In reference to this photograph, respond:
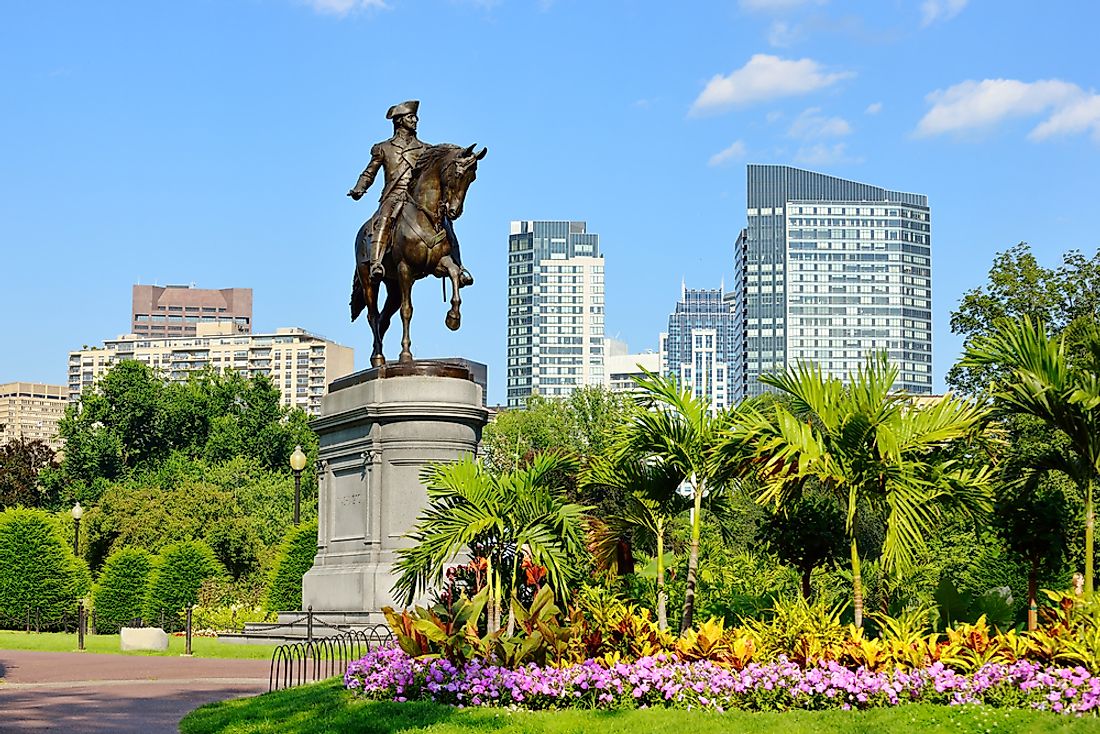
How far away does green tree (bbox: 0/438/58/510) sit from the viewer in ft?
252

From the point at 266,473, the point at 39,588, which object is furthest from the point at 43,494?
the point at 39,588

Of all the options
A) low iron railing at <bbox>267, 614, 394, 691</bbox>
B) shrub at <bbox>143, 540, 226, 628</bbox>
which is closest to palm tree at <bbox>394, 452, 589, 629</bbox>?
low iron railing at <bbox>267, 614, 394, 691</bbox>

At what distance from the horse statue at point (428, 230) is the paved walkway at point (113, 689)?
20.9 ft

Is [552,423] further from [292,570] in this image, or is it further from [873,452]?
[873,452]

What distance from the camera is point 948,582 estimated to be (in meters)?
16.3

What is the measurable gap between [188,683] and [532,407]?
6000 centimetres

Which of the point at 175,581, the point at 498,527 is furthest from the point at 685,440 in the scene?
the point at 175,581

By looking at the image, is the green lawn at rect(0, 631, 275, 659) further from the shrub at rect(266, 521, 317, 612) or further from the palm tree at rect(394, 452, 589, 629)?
the palm tree at rect(394, 452, 589, 629)

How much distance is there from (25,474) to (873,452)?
241 feet

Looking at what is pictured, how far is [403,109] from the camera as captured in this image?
1010 inches

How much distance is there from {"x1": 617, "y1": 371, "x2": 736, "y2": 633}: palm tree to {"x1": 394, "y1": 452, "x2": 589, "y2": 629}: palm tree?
1.16 m

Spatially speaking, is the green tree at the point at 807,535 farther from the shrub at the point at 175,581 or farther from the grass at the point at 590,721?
the shrub at the point at 175,581

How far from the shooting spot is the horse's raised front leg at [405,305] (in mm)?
25031

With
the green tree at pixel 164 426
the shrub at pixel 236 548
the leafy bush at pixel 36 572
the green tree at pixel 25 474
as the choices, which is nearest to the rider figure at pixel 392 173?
the leafy bush at pixel 36 572
